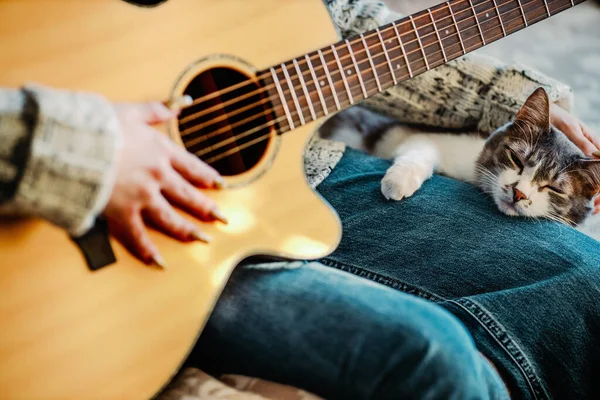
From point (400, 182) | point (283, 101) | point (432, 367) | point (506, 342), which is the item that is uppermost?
point (283, 101)

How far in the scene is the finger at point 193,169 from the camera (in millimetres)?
709

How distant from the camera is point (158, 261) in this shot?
71 centimetres

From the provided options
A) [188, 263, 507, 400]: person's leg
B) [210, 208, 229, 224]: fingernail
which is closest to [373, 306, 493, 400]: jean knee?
[188, 263, 507, 400]: person's leg

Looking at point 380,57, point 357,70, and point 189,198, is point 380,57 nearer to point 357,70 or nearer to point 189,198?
point 357,70

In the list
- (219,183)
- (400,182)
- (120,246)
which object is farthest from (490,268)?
(120,246)

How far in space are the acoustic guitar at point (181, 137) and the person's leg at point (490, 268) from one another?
23 cm

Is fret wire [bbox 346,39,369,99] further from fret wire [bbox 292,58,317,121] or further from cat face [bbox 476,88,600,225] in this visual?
cat face [bbox 476,88,600,225]

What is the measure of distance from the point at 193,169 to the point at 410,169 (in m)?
0.53

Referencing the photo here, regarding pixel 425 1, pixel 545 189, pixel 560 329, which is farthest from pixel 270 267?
pixel 425 1

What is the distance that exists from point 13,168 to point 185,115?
0.25 metres

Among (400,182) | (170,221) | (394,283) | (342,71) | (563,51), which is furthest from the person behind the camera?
(563,51)

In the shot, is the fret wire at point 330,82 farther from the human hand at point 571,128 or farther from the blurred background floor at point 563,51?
the blurred background floor at point 563,51

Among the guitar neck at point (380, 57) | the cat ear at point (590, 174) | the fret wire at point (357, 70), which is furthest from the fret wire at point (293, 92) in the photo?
the cat ear at point (590, 174)

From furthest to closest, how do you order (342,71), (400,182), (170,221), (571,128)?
(571,128), (400,182), (342,71), (170,221)
